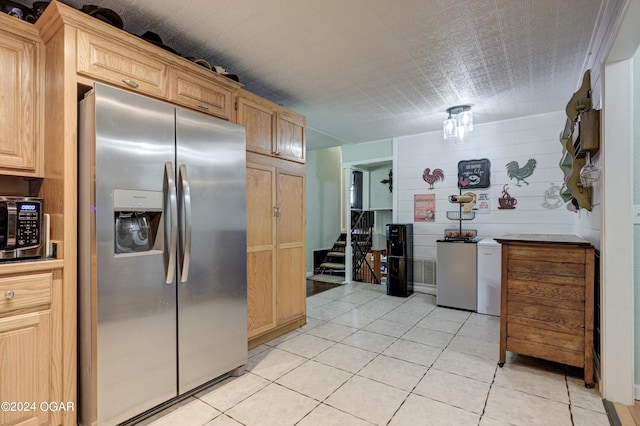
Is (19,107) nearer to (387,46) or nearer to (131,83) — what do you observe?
(131,83)

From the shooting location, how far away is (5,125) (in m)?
1.73

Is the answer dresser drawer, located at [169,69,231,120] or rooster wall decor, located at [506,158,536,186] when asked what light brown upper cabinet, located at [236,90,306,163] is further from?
rooster wall decor, located at [506,158,536,186]

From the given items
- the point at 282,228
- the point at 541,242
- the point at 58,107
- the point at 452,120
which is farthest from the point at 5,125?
the point at 452,120

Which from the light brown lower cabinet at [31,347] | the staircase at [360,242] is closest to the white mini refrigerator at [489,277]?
the staircase at [360,242]

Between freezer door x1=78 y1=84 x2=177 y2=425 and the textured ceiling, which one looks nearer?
freezer door x1=78 y1=84 x2=177 y2=425

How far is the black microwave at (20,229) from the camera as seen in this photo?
1631 mm

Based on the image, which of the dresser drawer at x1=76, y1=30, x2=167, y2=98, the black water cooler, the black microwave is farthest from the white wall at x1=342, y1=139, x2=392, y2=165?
the black microwave

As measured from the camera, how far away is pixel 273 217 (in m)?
3.01

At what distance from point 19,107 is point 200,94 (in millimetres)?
1011

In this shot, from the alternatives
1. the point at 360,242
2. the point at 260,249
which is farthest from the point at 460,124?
the point at 360,242

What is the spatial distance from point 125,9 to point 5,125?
39.0 inches

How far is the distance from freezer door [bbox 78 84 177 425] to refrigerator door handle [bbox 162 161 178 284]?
2 centimetres

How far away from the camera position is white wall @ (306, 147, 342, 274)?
6.58 m

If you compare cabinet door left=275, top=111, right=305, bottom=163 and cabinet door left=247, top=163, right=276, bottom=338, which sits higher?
cabinet door left=275, top=111, right=305, bottom=163
